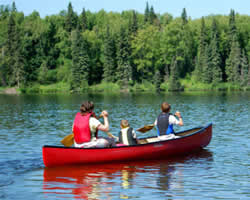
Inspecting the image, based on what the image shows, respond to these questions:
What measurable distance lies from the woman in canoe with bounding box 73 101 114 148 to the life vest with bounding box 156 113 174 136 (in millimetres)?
2487

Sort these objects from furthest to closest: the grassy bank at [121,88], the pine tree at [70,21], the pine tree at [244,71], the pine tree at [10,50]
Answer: the pine tree at [70,21] → the pine tree at [10,50] → the pine tree at [244,71] → the grassy bank at [121,88]

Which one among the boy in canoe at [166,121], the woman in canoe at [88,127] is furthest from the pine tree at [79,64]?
the woman in canoe at [88,127]

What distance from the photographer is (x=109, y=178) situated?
13.0m

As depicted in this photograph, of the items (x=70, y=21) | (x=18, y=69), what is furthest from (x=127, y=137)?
(x=70, y=21)

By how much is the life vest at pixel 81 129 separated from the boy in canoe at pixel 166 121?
315 centimetres

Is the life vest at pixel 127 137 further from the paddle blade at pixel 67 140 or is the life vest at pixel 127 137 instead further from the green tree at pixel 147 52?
the green tree at pixel 147 52

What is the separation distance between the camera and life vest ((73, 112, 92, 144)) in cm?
1388

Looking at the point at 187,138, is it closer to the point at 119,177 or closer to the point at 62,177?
the point at 119,177

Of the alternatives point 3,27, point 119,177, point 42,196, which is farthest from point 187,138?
point 3,27

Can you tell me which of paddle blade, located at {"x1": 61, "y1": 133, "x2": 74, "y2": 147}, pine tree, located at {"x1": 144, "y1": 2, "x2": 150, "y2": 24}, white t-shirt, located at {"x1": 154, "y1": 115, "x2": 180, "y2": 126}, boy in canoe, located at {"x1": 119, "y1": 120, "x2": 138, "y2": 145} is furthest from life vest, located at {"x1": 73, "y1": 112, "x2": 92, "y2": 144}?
pine tree, located at {"x1": 144, "y1": 2, "x2": 150, "y2": 24}

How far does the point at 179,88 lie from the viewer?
9062cm

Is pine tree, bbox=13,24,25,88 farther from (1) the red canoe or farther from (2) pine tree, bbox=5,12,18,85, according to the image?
(1) the red canoe

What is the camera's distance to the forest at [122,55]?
3661 inches

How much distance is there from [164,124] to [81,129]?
11.7 ft
